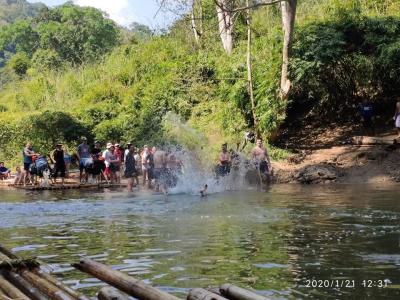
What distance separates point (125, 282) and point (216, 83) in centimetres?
2677

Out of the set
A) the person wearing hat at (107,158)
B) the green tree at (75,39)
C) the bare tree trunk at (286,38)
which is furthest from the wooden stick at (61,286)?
the green tree at (75,39)

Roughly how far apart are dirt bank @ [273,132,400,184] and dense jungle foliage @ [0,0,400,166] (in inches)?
→ 82.7

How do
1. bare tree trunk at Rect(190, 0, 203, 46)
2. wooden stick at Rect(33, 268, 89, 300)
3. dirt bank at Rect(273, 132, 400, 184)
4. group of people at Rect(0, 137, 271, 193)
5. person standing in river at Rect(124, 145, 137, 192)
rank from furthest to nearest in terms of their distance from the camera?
bare tree trunk at Rect(190, 0, 203, 46) → dirt bank at Rect(273, 132, 400, 184) → person standing in river at Rect(124, 145, 137, 192) → group of people at Rect(0, 137, 271, 193) → wooden stick at Rect(33, 268, 89, 300)

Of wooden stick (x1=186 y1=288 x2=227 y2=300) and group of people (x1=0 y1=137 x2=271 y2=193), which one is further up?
group of people (x1=0 y1=137 x2=271 y2=193)

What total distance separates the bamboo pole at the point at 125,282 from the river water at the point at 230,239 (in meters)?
1.13

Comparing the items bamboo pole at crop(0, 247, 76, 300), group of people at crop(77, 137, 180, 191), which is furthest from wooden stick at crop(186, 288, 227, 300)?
group of people at crop(77, 137, 180, 191)

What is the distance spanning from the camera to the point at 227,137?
88.8ft

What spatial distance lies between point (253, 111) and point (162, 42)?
1406 centimetres

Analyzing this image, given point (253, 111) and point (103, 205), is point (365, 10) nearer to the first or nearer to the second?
point (253, 111)

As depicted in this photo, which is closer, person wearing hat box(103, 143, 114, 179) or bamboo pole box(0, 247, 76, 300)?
bamboo pole box(0, 247, 76, 300)

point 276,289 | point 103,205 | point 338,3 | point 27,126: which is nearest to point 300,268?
point 276,289

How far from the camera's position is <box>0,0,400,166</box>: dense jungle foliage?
25234mm

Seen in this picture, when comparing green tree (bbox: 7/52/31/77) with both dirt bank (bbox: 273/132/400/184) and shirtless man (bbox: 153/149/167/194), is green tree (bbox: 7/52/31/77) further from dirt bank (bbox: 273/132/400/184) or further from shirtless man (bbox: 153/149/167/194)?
shirtless man (bbox: 153/149/167/194)
